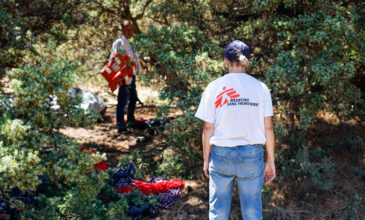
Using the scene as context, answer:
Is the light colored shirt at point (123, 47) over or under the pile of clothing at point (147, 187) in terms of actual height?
over

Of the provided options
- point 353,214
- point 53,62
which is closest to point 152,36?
point 53,62

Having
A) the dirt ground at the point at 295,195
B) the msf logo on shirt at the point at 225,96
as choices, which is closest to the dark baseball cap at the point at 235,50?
the msf logo on shirt at the point at 225,96

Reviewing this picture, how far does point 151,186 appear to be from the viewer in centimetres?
472

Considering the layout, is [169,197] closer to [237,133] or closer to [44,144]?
[44,144]

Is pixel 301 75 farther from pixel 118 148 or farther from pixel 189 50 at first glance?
pixel 118 148

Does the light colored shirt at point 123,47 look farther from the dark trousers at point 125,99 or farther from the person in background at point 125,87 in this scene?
the dark trousers at point 125,99

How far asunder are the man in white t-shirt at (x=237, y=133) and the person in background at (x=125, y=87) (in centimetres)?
336

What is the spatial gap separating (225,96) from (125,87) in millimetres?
3855

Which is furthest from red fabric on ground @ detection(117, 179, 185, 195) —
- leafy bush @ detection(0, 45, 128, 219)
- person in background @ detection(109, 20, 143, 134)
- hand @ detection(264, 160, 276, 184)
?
person in background @ detection(109, 20, 143, 134)

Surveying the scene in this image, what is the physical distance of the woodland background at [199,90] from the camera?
138 inches

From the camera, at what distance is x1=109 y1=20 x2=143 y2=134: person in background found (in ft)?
20.0

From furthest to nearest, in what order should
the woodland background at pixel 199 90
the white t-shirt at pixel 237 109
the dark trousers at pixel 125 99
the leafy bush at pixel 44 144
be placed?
the dark trousers at pixel 125 99, the woodland background at pixel 199 90, the leafy bush at pixel 44 144, the white t-shirt at pixel 237 109

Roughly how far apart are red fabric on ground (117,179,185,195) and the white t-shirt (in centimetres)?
192

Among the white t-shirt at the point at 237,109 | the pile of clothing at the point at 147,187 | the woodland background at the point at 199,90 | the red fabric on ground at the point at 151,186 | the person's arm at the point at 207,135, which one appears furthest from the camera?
the red fabric on ground at the point at 151,186
